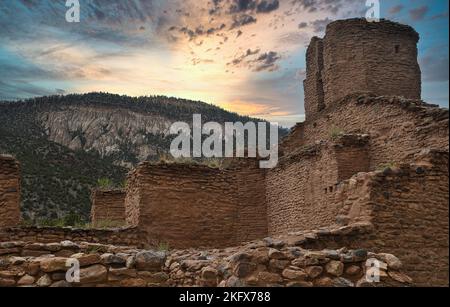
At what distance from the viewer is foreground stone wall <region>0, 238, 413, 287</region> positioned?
21.0ft

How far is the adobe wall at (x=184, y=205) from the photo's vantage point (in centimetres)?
1316

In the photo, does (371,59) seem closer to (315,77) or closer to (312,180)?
(315,77)

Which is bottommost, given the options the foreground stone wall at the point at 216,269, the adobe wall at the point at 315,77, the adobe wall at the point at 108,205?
the foreground stone wall at the point at 216,269

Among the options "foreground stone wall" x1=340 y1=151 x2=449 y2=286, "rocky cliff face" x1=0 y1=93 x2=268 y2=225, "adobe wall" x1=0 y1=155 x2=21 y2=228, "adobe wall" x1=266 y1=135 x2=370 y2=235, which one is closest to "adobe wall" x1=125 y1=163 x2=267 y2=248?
"adobe wall" x1=266 y1=135 x2=370 y2=235

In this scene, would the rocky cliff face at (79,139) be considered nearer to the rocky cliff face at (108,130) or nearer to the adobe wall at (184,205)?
the rocky cliff face at (108,130)

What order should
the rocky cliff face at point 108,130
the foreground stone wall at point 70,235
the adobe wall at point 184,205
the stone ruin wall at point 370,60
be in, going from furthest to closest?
the rocky cliff face at point 108,130 → the stone ruin wall at point 370,60 → the adobe wall at point 184,205 → the foreground stone wall at point 70,235

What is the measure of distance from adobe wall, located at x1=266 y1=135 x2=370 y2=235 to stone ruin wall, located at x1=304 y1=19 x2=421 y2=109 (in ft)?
14.5

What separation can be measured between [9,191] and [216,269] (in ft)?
24.9

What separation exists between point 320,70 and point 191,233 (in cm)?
1017

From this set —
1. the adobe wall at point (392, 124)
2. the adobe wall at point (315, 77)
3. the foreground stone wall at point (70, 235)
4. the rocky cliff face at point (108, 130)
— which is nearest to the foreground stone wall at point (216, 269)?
the adobe wall at point (392, 124)

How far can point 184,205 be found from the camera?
1355 centimetres

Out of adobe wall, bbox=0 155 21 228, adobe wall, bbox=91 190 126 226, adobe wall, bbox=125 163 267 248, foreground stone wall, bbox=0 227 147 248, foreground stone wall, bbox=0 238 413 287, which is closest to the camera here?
foreground stone wall, bbox=0 238 413 287

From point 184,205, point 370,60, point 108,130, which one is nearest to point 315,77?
point 370,60

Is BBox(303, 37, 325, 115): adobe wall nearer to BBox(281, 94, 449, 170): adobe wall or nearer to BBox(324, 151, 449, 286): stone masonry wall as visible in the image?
BBox(281, 94, 449, 170): adobe wall
